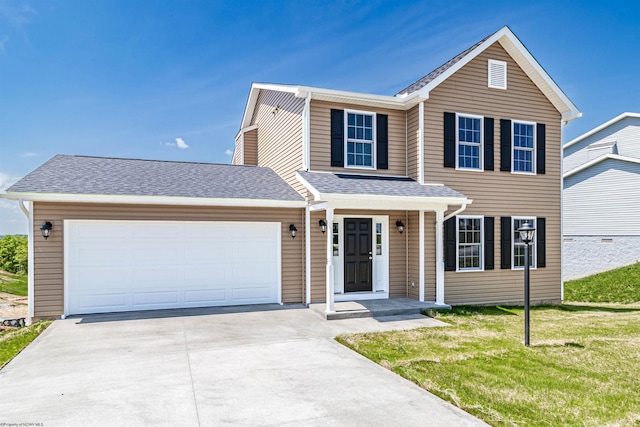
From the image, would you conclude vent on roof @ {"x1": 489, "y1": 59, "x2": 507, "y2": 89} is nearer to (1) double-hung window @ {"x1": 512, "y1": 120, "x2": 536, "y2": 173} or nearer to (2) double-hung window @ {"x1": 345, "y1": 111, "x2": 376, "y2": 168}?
(1) double-hung window @ {"x1": 512, "y1": 120, "x2": 536, "y2": 173}

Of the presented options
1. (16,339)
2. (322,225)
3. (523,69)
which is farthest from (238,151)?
(16,339)

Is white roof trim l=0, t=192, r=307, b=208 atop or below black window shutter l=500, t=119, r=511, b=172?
below

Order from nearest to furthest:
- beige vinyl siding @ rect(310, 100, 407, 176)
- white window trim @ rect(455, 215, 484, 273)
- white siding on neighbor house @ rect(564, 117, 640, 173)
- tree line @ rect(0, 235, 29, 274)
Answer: beige vinyl siding @ rect(310, 100, 407, 176) → white window trim @ rect(455, 215, 484, 273) → tree line @ rect(0, 235, 29, 274) → white siding on neighbor house @ rect(564, 117, 640, 173)

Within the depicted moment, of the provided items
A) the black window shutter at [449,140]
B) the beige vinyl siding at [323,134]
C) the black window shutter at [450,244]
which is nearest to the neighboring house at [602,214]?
the black window shutter at [450,244]

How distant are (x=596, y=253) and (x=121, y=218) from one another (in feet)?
65.6

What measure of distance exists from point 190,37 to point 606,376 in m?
A: 15.5

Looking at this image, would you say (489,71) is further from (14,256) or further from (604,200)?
(14,256)

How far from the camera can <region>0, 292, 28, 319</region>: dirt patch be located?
9879 millimetres

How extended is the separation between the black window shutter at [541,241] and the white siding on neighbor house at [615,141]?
14526 millimetres

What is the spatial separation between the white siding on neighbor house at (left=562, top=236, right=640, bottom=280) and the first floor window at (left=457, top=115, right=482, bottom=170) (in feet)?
30.5

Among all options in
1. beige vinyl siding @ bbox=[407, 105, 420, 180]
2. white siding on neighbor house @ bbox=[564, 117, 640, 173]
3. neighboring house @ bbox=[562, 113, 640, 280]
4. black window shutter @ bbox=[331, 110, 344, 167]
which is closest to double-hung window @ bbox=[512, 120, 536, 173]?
beige vinyl siding @ bbox=[407, 105, 420, 180]

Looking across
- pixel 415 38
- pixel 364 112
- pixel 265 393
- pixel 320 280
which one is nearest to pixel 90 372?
pixel 265 393

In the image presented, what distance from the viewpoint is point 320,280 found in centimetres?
995

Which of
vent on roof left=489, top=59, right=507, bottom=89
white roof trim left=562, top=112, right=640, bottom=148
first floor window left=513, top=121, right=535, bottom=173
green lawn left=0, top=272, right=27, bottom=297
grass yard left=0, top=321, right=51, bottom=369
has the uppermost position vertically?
white roof trim left=562, top=112, right=640, bottom=148
